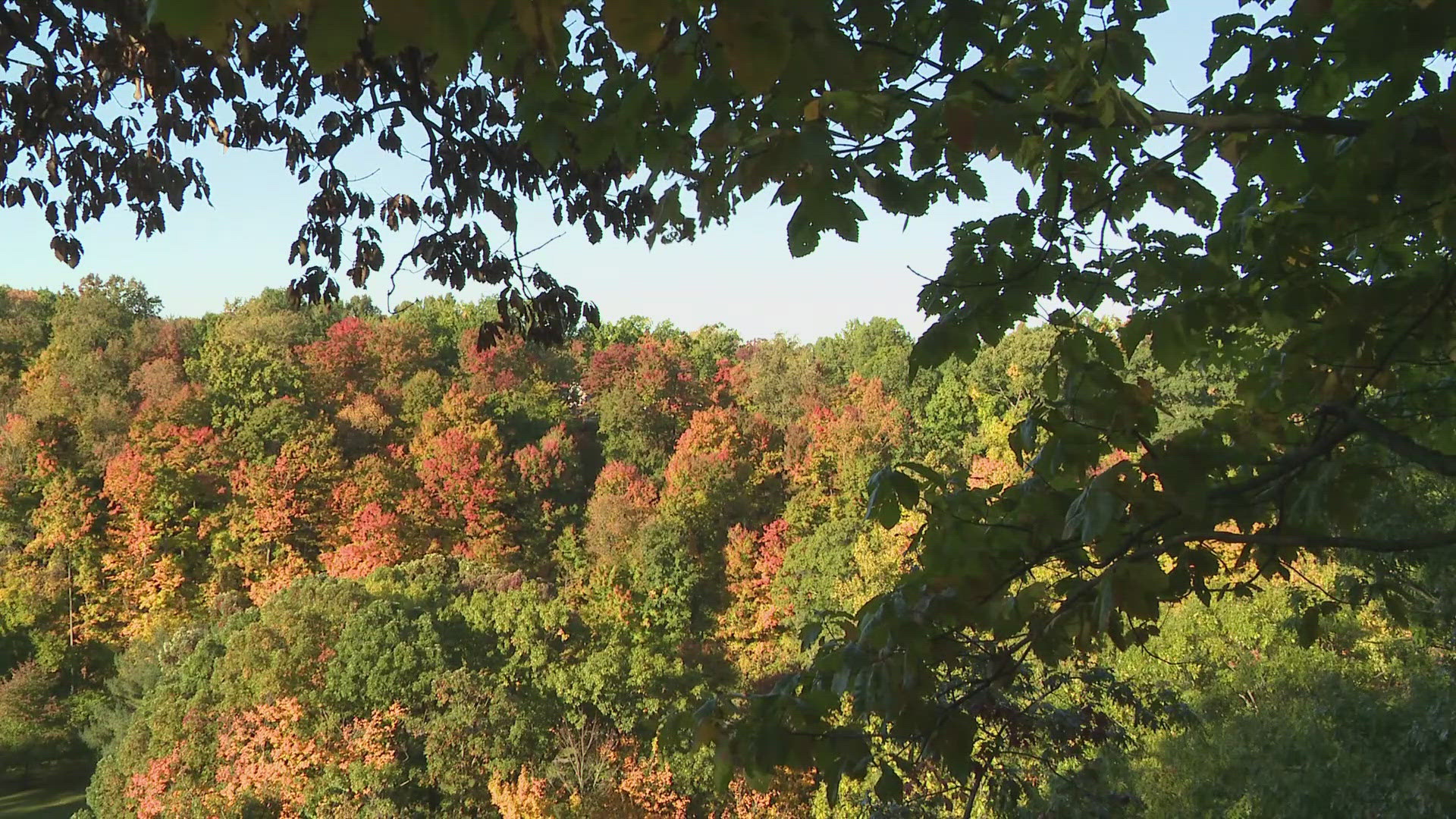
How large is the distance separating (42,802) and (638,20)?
23875 mm

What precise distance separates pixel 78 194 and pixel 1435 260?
14.4 feet

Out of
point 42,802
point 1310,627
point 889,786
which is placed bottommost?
point 42,802

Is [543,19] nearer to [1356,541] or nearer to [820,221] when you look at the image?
[820,221]

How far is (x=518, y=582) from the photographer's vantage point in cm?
2038

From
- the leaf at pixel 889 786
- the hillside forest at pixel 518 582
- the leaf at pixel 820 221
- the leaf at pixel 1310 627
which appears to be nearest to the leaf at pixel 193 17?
the leaf at pixel 820 221

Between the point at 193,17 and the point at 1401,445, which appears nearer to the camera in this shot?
the point at 193,17

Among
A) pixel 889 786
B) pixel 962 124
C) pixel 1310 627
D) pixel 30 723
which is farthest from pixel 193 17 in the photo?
pixel 30 723

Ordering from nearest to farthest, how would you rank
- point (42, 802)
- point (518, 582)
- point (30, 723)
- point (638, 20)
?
point (638, 20) < point (42, 802) < point (518, 582) < point (30, 723)

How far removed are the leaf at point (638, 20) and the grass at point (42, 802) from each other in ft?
73.7

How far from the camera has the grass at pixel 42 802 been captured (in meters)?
19.2

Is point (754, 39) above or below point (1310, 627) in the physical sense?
above

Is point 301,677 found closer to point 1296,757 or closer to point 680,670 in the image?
point 680,670

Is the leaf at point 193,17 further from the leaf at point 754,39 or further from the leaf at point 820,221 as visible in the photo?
the leaf at point 820,221

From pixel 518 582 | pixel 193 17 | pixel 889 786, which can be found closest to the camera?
pixel 193 17
